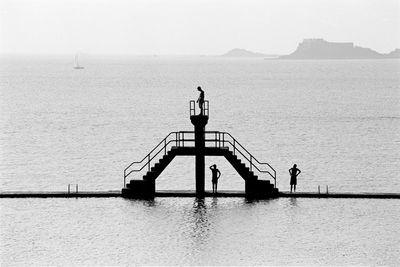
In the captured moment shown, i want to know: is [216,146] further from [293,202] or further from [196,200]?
[293,202]

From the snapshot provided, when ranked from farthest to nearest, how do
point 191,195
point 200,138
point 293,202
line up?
point 191,195, point 200,138, point 293,202

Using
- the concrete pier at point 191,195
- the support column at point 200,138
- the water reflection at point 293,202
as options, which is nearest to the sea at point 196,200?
the water reflection at point 293,202

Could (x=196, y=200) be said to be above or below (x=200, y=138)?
below

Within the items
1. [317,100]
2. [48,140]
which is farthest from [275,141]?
[317,100]

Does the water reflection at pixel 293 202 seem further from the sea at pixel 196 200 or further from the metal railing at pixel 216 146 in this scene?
the metal railing at pixel 216 146

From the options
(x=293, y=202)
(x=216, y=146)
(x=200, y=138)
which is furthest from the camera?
(x=216, y=146)

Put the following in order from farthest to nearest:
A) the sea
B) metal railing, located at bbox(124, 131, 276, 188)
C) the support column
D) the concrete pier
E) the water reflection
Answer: the concrete pier, metal railing, located at bbox(124, 131, 276, 188), the support column, the water reflection, the sea

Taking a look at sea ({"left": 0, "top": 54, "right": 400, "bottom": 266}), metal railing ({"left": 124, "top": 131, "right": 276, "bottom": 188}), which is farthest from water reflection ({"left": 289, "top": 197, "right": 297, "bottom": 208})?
metal railing ({"left": 124, "top": 131, "right": 276, "bottom": 188})

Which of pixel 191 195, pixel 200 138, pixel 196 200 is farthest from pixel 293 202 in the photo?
pixel 200 138

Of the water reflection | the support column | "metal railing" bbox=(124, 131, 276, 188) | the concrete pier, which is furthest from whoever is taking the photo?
the concrete pier

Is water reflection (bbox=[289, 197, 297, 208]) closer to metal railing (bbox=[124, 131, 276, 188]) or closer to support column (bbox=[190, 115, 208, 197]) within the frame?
metal railing (bbox=[124, 131, 276, 188])

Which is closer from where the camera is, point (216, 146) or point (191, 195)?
point (191, 195)

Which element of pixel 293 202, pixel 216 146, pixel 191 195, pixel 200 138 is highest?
pixel 200 138

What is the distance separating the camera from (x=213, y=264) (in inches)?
1180
